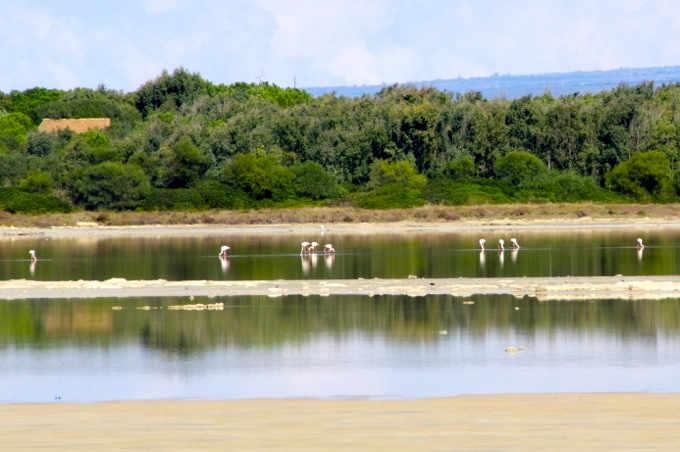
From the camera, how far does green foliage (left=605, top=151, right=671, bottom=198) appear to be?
228 ft

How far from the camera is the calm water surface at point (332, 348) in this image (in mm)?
17500

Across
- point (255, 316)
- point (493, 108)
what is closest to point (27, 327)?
point (255, 316)

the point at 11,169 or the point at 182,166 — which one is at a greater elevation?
the point at 11,169

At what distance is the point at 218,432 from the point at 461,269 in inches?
894

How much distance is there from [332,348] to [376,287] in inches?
375

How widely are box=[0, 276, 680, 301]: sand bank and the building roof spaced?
2628 inches

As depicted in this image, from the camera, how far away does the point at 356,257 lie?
41.8 meters

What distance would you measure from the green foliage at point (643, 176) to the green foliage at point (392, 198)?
431 inches

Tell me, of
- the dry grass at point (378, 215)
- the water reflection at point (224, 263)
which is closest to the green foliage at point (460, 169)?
the dry grass at point (378, 215)

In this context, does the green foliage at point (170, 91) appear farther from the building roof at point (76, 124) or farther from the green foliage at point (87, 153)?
the green foliage at point (87, 153)

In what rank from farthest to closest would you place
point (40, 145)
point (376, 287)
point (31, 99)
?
point (31, 99)
point (40, 145)
point (376, 287)

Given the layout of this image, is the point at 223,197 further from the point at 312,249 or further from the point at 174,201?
the point at 312,249

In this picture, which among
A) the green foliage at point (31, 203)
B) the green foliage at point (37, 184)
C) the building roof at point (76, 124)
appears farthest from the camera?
the building roof at point (76, 124)

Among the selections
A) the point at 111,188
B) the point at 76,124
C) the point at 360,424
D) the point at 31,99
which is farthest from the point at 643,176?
the point at 31,99
